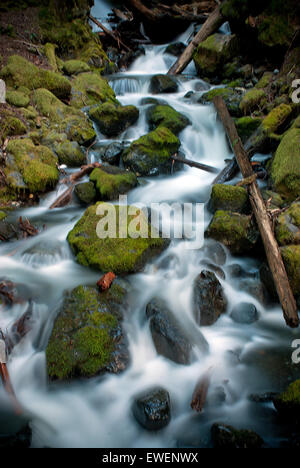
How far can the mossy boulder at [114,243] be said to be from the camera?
4074mm

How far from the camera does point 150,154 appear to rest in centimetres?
704

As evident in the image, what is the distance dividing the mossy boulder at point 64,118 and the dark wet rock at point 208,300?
5412 millimetres

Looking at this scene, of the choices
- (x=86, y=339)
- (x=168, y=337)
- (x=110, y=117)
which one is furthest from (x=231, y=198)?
(x=110, y=117)

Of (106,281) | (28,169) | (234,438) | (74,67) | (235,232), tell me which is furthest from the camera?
(74,67)

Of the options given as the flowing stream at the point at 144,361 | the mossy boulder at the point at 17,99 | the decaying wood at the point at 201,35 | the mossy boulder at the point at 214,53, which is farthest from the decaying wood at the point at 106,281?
the decaying wood at the point at 201,35

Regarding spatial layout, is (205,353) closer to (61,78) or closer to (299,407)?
(299,407)

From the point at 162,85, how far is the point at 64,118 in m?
5.12

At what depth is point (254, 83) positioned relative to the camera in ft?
34.7

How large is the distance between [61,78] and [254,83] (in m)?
6.93

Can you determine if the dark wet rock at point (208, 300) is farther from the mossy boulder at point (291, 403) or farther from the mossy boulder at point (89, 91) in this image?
the mossy boulder at point (89, 91)

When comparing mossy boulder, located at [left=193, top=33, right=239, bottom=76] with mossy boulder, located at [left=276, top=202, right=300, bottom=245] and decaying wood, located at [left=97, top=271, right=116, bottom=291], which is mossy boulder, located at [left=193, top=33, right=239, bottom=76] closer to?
mossy boulder, located at [left=276, top=202, right=300, bottom=245]

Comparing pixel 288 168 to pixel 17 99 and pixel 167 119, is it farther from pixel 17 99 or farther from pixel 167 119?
pixel 17 99

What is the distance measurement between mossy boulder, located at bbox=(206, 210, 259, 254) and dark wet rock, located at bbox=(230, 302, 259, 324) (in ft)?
3.39
